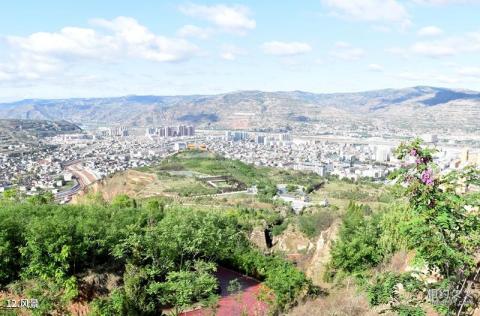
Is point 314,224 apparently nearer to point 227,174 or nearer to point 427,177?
point 427,177

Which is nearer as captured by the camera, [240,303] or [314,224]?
[240,303]

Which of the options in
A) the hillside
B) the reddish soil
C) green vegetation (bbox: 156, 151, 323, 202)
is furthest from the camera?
the hillside

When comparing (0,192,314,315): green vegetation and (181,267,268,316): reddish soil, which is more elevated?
(0,192,314,315): green vegetation

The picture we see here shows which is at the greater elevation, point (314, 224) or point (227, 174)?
point (314, 224)

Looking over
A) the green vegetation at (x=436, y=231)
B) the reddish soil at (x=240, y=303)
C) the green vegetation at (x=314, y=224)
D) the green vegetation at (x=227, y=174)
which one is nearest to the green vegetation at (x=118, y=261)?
the reddish soil at (x=240, y=303)

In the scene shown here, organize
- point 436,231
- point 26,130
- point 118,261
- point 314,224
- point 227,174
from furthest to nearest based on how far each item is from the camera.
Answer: point 26,130 < point 227,174 < point 314,224 < point 118,261 < point 436,231

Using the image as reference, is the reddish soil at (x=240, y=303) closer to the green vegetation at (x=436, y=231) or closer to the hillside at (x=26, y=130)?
the green vegetation at (x=436, y=231)

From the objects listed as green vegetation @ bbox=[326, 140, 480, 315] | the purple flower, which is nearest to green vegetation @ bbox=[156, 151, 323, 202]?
green vegetation @ bbox=[326, 140, 480, 315]

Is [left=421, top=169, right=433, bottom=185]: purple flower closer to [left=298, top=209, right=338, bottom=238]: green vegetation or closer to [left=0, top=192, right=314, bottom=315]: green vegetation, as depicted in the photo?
[left=0, top=192, right=314, bottom=315]: green vegetation

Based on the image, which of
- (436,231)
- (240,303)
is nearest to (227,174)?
(240,303)
